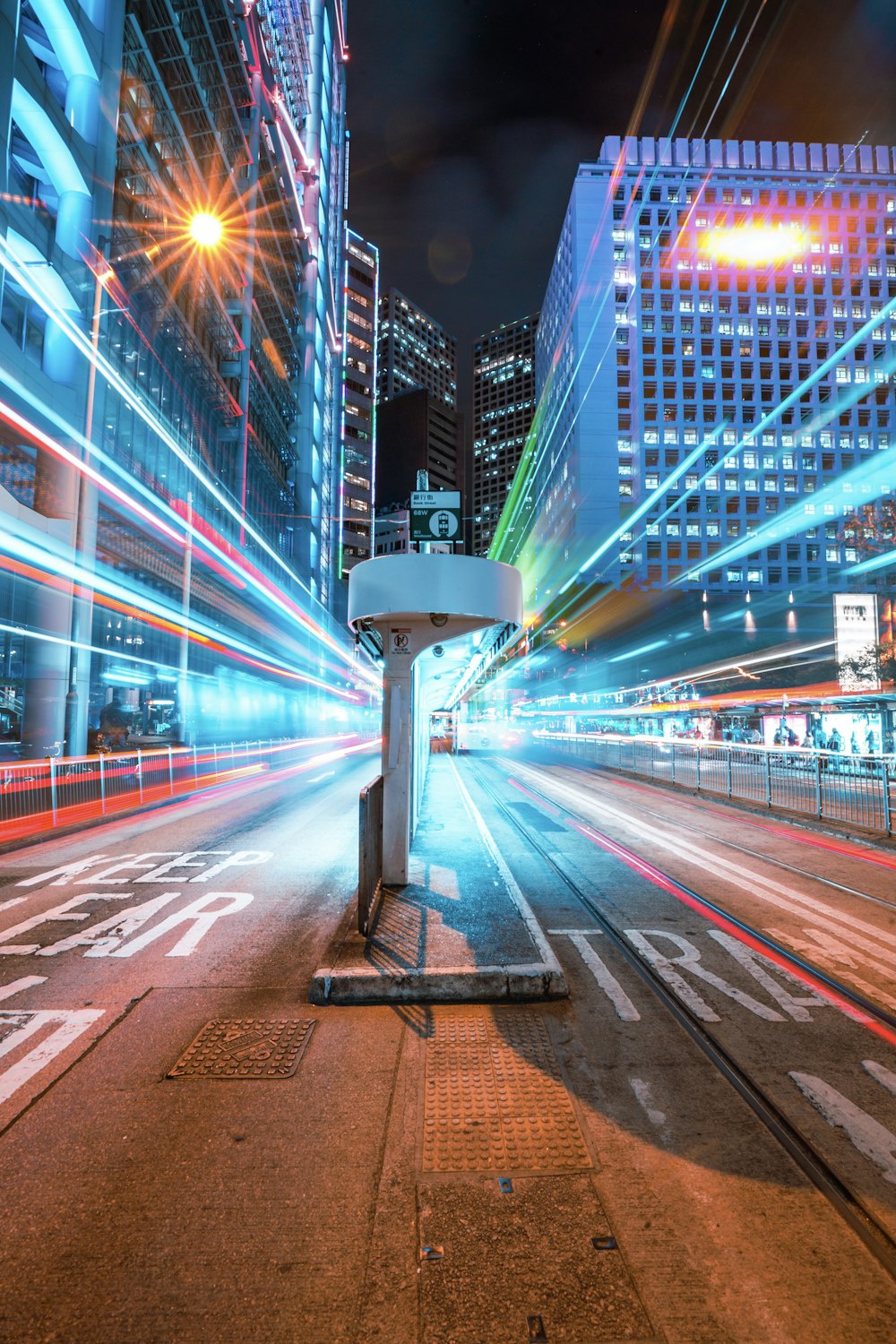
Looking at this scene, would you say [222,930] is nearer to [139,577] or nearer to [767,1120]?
[767,1120]

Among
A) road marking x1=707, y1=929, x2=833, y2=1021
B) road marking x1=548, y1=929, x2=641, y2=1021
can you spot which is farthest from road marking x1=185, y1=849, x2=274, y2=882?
road marking x1=707, y1=929, x2=833, y2=1021

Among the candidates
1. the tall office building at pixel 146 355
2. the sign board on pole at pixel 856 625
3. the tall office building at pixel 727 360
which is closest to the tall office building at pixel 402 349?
the tall office building at pixel 727 360

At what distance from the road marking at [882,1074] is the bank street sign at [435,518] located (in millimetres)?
6088

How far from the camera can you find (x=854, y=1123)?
11.0 feet

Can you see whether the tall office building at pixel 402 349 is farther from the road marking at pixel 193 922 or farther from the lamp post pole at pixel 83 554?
the road marking at pixel 193 922

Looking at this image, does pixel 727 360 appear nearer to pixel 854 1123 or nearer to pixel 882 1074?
pixel 882 1074

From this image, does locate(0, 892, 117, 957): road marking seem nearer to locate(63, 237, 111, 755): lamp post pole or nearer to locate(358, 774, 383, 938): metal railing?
locate(358, 774, 383, 938): metal railing

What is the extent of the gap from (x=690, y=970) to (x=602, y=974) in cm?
74

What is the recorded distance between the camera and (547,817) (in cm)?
1421

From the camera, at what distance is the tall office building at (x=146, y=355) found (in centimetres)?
2239

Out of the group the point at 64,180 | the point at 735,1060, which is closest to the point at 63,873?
the point at 735,1060

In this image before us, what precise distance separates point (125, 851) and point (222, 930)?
16.3ft

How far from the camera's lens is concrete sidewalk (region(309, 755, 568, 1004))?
4.85 metres

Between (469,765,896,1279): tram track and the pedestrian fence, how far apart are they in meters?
9.31
